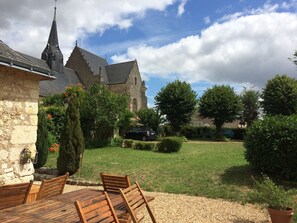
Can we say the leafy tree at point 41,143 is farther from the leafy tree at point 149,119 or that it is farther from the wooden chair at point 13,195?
the leafy tree at point 149,119

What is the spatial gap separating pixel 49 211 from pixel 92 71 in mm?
42416

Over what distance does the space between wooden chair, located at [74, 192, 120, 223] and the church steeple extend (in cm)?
3981

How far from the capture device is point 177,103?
110 ft

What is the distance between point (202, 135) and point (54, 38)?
83.1 feet

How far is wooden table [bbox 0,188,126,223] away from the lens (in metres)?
3.60

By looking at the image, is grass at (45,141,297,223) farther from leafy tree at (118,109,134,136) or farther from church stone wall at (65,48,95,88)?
church stone wall at (65,48,95,88)

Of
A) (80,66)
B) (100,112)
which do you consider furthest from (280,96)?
(80,66)

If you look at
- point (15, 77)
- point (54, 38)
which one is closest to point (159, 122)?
point (54, 38)

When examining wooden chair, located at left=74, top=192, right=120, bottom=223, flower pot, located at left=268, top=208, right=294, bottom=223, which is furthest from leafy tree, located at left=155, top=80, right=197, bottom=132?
wooden chair, located at left=74, top=192, right=120, bottom=223

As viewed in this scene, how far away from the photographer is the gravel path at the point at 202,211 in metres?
6.48

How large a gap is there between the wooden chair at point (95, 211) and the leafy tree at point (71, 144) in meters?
7.47

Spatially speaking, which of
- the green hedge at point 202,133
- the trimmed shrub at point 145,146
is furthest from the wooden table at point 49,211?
the green hedge at point 202,133

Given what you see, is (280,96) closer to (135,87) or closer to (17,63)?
(135,87)

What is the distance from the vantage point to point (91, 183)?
9938 millimetres
